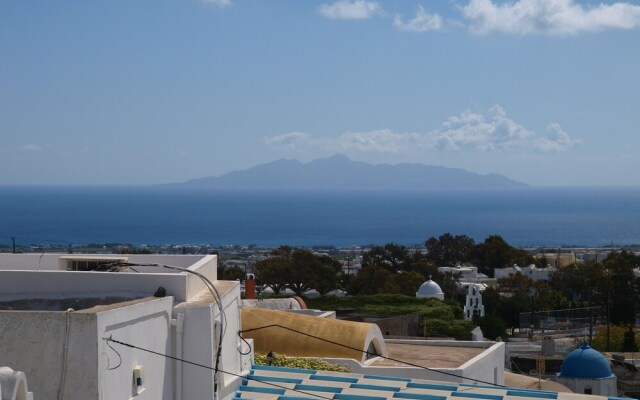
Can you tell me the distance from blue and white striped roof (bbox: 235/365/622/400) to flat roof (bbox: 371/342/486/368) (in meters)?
4.16

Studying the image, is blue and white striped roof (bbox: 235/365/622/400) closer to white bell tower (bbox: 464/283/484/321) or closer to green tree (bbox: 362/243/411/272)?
white bell tower (bbox: 464/283/484/321)

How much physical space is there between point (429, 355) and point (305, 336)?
2958mm

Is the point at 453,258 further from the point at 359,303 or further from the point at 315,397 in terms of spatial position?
the point at 315,397

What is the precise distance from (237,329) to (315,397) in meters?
1.16

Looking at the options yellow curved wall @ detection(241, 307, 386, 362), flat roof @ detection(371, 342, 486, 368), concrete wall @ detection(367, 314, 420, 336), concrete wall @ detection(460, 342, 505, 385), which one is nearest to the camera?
yellow curved wall @ detection(241, 307, 386, 362)

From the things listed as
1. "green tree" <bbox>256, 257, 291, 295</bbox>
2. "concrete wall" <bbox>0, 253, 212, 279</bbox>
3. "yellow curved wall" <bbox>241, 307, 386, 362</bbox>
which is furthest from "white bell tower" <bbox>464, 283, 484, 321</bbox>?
"concrete wall" <bbox>0, 253, 212, 279</bbox>

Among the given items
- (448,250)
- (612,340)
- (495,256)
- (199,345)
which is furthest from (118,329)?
(448,250)

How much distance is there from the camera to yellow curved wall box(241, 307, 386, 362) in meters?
15.6

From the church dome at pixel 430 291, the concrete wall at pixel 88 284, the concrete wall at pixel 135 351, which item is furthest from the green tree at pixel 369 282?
the concrete wall at pixel 135 351

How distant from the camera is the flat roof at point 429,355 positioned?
54.0 feet

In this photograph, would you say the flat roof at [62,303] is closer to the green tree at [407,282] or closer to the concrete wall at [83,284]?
the concrete wall at [83,284]

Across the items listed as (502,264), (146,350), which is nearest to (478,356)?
(146,350)

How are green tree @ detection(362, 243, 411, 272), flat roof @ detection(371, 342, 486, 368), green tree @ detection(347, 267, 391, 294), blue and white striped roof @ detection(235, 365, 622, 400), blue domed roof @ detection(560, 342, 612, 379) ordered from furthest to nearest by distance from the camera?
green tree @ detection(362, 243, 411, 272) < green tree @ detection(347, 267, 391, 294) < blue domed roof @ detection(560, 342, 612, 379) < flat roof @ detection(371, 342, 486, 368) < blue and white striped roof @ detection(235, 365, 622, 400)

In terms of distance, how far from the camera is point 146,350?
29.0 feet
